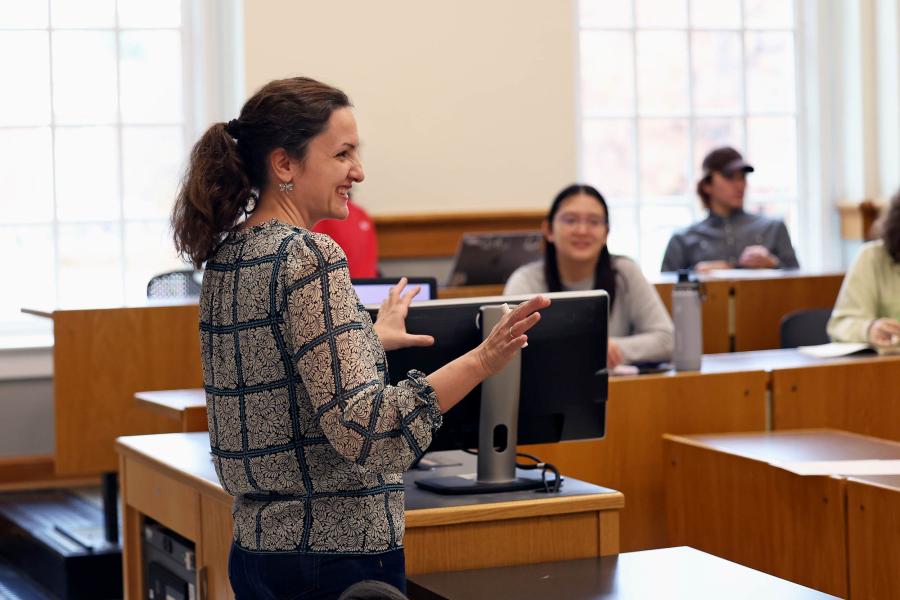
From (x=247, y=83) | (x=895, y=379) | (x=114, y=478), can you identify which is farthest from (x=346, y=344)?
(x=247, y=83)

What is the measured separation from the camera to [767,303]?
197 inches

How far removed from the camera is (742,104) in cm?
700

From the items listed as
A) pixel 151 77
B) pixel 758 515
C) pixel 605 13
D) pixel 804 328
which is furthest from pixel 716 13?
pixel 758 515

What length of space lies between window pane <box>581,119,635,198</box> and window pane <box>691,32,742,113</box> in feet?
1.47

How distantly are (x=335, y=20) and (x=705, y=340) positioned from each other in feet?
7.73

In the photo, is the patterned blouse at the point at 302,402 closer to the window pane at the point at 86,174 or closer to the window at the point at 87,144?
the window at the point at 87,144

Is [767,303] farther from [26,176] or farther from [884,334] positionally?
[26,176]

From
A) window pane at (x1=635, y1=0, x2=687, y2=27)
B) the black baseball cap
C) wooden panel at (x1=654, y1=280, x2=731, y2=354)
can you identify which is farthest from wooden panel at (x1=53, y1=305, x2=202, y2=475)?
window pane at (x1=635, y1=0, x2=687, y2=27)

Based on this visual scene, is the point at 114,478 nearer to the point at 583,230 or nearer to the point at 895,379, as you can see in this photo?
the point at 583,230

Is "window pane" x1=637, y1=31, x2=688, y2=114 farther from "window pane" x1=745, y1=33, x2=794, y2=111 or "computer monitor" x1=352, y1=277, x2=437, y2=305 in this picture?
"computer monitor" x1=352, y1=277, x2=437, y2=305

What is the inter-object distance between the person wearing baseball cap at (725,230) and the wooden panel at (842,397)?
217 cm

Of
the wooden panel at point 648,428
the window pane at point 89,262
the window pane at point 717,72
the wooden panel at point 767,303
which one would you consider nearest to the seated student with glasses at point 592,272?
the wooden panel at point 648,428

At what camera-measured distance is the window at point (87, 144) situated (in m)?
5.71

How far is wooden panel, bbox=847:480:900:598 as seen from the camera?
2617 mm
